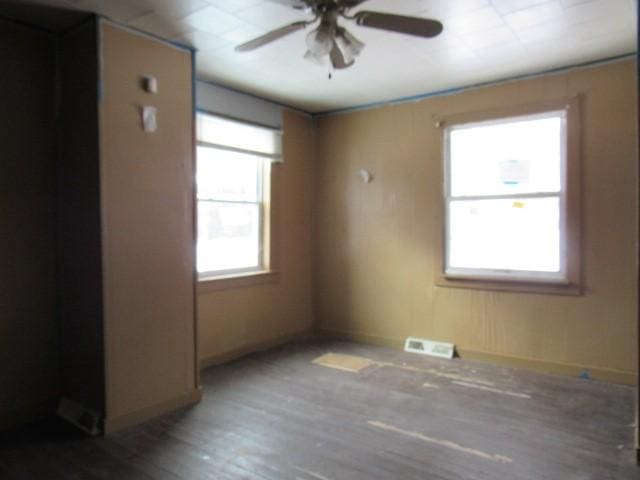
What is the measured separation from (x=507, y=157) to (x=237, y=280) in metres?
2.56

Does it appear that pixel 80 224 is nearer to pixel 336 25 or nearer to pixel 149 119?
pixel 149 119

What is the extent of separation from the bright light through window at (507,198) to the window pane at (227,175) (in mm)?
1828

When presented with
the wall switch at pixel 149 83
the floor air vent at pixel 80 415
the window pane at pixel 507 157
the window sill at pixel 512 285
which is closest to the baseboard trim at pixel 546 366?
the window sill at pixel 512 285

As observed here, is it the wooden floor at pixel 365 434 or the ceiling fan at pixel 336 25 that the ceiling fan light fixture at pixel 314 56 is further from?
the wooden floor at pixel 365 434

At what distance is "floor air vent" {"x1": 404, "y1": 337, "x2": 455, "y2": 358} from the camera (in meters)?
4.12

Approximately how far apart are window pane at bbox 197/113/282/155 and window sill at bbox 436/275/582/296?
204 cm

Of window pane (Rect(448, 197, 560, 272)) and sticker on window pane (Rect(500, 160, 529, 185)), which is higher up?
sticker on window pane (Rect(500, 160, 529, 185))

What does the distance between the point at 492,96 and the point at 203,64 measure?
2376 millimetres

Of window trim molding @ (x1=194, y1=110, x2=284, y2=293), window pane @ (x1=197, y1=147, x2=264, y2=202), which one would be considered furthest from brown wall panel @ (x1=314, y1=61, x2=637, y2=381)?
window pane @ (x1=197, y1=147, x2=264, y2=202)

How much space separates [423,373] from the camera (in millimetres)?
3697

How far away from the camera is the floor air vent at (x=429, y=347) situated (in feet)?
13.5

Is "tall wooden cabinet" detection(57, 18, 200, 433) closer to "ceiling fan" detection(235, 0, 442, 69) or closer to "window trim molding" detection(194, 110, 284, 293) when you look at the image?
"ceiling fan" detection(235, 0, 442, 69)

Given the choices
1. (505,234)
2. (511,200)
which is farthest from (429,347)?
(511,200)

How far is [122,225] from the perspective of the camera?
2.71 m
